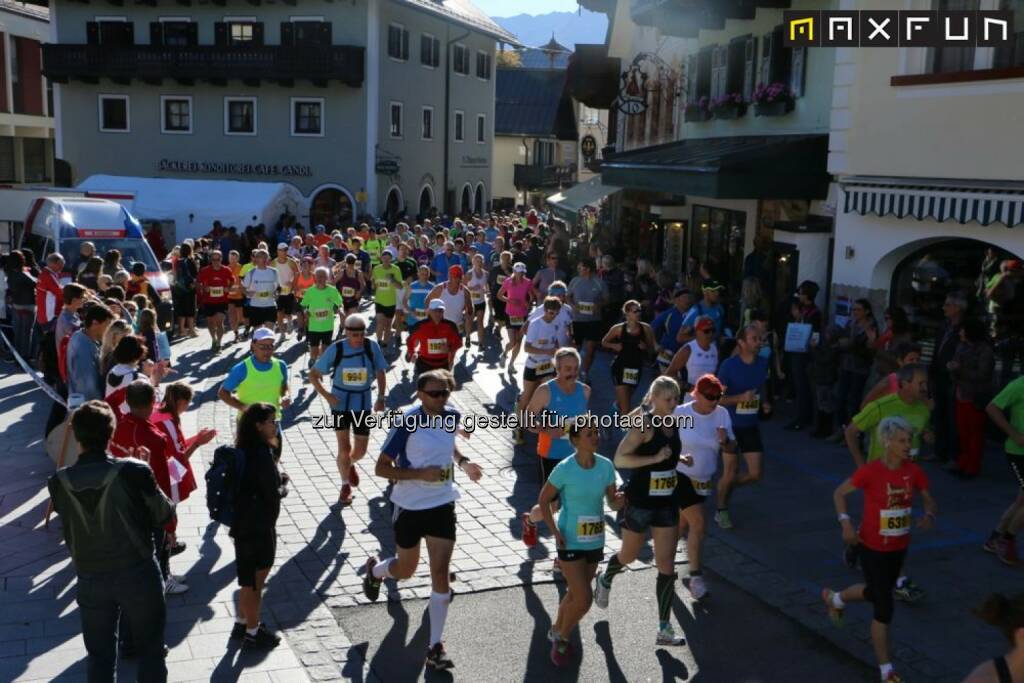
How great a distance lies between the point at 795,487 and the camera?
10.7m

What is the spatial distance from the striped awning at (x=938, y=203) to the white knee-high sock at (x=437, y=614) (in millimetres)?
7954

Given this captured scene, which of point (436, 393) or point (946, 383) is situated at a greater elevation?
point (436, 393)

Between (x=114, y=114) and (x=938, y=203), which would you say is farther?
(x=114, y=114)

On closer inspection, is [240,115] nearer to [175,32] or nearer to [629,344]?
[175,32]

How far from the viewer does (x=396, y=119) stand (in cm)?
4138

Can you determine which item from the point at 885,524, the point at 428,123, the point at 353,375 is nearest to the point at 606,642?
the point at 885,524

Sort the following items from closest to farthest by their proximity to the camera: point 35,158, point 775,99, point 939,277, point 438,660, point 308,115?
point 438,660
point 939,277
point 775,99
point 308,115
point 35,158

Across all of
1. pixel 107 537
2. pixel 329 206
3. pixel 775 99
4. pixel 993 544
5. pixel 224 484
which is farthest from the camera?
pixel 329 206

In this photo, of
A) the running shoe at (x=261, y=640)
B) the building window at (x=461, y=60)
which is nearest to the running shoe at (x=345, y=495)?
→ the running shoe at (x=261, y=640)

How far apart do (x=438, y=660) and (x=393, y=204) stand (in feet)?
119

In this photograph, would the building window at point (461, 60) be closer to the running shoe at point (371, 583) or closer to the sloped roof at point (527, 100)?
the sloped roof at point (527, 100)

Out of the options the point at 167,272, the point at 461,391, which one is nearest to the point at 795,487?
the point at 461,391

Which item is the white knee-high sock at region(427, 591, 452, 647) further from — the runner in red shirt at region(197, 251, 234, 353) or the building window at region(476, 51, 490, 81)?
the building window at region(476, 51, 490, 81)

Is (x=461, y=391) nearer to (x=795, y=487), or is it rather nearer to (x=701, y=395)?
(x=795, y=487)
